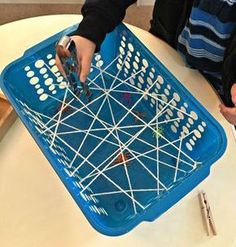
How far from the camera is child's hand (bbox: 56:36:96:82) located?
2.08 ft

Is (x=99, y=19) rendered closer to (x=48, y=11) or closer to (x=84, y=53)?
(x=84, y=53)

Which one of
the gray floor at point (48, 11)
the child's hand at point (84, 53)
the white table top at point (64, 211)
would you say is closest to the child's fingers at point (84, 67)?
the child's hand at point (84, 53)

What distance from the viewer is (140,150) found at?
0.67 m

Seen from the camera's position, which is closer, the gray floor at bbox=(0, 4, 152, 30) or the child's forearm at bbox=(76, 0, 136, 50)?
the child's forearm at bbox=(76, 0, 136, 50)

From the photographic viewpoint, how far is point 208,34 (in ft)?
2.21

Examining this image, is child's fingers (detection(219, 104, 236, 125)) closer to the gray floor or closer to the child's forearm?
the child's forearm

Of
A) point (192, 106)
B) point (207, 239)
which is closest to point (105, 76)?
point (192, 106)

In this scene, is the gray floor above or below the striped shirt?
below

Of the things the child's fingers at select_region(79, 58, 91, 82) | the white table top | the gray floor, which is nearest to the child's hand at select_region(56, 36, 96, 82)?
the child's fingers at select_region(79, 58, 91, 82)

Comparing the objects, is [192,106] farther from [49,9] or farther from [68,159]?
[49,9]

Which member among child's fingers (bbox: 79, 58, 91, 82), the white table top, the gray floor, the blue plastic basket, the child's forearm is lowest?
the gray floor

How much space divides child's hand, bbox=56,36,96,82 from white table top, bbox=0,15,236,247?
139 millimetres

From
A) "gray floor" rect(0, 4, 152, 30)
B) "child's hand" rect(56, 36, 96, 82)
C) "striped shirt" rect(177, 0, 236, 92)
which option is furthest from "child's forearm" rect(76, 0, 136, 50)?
"gray floor" rect(0, 4, 152, 30)

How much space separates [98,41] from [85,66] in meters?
0.05
